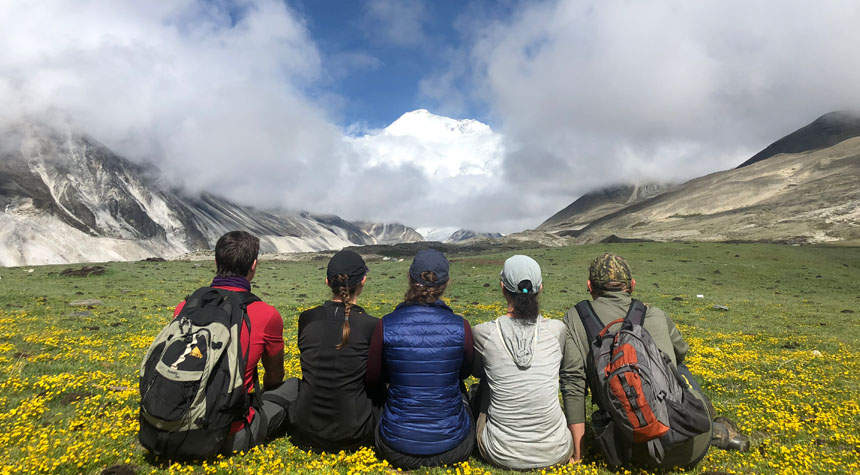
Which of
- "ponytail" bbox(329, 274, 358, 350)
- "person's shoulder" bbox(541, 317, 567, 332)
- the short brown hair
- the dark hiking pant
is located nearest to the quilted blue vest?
"ponytail" bbox(329, 274, 358, 350)

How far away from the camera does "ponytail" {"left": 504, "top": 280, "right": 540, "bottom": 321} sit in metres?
6.03

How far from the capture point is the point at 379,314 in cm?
2259

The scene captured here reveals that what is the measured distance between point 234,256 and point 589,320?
576cm

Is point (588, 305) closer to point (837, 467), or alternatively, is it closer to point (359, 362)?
point (359, 362)

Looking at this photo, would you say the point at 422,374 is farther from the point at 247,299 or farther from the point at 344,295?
the point at 247,299

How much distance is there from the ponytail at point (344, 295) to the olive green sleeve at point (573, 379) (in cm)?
346

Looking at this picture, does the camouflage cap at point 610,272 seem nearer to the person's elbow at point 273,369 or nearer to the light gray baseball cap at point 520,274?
the light gray baseball cap at point 520,274

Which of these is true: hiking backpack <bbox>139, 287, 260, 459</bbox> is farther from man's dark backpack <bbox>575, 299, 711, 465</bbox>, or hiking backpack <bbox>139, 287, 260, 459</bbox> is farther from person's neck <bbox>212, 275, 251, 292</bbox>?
man's dark backpack <bbox>575, 299, 711, 465</bbox>

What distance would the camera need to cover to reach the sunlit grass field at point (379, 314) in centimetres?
677

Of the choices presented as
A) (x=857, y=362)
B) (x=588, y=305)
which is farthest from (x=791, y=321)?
(x=588, y=305)

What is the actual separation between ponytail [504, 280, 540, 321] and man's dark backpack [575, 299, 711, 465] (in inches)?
41.5

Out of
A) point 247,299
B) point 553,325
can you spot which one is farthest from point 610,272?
point 247,299

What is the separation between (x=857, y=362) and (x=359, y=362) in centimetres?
1844

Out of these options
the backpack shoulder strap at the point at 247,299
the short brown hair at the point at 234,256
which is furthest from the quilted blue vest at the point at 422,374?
the short brown hair at the point at 234,256
